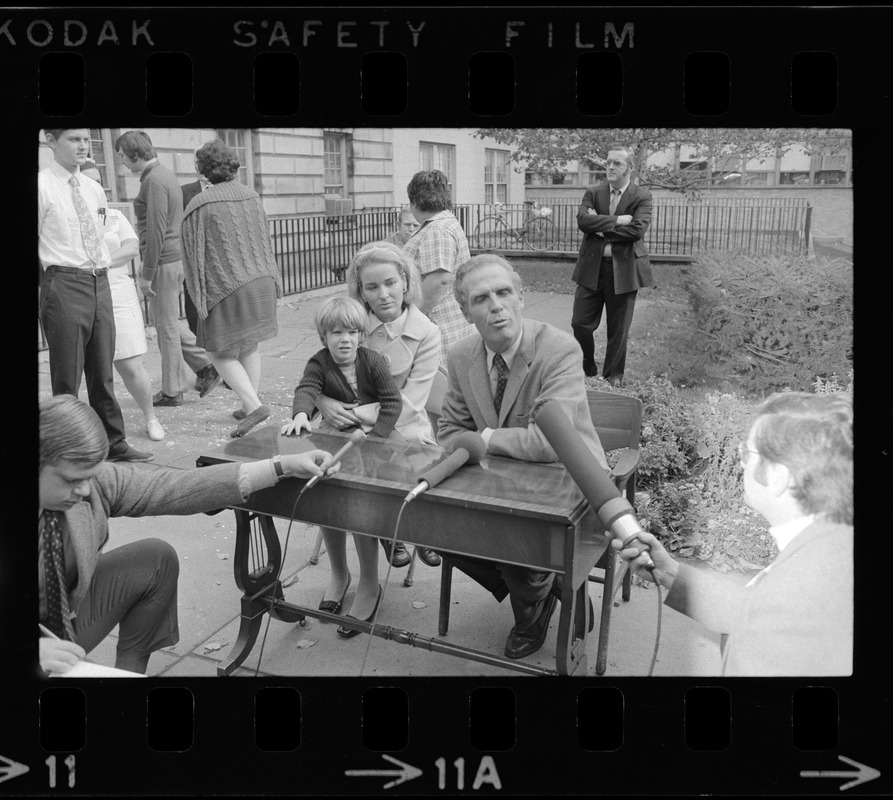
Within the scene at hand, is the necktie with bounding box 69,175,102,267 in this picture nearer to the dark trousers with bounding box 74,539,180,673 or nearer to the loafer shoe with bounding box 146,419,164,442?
the loafer shoe with bounding box 146,419,164,442

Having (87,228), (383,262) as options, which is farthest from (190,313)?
(383,262)

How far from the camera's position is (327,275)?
451 centimetres

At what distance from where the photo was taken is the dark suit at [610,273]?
4.09m

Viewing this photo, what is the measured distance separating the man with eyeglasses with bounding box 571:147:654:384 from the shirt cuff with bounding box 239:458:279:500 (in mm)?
1701

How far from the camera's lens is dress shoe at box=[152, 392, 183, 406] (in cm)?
361

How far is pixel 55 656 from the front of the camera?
253cm

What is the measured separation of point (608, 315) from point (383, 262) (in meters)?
1.34

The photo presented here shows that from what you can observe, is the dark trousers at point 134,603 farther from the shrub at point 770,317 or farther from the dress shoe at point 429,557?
the shrub at point 770,317

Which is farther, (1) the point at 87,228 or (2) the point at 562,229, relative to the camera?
(2) the point at 562,229

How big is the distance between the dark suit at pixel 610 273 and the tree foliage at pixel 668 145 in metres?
0.24

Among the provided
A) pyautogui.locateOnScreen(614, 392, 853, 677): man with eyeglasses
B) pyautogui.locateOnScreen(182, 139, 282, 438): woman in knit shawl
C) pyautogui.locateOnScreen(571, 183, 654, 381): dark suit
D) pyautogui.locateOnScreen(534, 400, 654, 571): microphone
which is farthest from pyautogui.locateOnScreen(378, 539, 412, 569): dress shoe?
pyautogui.locateOnScreen(614, 392, 853, 677): man with eyeglasses
